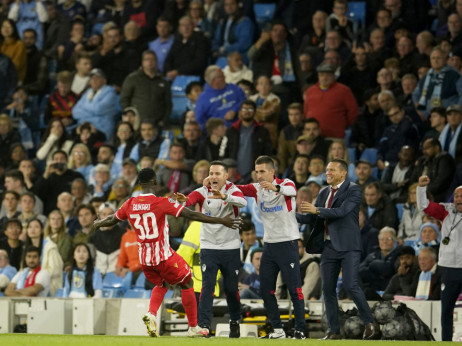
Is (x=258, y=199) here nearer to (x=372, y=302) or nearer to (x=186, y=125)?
(x=372, y=302)

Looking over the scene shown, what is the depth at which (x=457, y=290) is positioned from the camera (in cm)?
1372

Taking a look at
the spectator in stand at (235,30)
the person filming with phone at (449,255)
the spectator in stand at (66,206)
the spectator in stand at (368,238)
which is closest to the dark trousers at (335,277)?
the person filming with phone at (449,255)

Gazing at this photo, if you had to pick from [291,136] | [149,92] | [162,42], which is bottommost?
[291,136]

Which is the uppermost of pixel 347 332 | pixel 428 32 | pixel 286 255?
pixel 428 32

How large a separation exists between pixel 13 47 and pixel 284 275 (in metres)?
12.3

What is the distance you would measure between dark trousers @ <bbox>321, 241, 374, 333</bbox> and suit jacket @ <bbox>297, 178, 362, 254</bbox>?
93 mm

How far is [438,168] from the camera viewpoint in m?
17.2

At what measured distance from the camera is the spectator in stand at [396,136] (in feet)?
60.8

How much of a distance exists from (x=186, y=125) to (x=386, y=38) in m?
4.04

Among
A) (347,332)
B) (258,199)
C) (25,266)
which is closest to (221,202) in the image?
(258,199)

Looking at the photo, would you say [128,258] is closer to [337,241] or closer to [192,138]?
[192,138]

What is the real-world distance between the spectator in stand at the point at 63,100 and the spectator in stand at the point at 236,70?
3335 mm

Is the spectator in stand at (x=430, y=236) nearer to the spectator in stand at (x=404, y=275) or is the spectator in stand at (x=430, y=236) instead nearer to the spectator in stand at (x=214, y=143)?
the spectator in stand at (x=404, y=275)

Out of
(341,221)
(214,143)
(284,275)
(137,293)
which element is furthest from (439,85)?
(284,275)
